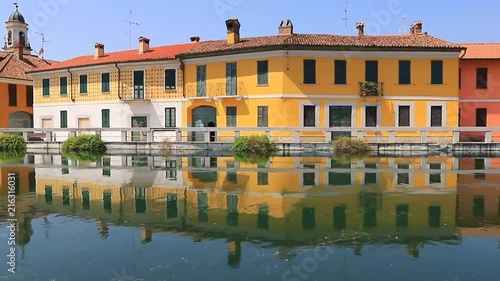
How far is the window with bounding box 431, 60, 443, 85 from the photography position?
29047 mm

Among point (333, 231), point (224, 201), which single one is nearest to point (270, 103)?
point (224, 201)

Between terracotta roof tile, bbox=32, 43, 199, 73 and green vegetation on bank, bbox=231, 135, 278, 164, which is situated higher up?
terracotta roof tile, bbox=32, 43, 199, 73

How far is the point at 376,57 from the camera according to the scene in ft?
95.4

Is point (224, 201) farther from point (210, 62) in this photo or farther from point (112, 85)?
point (112, 85)

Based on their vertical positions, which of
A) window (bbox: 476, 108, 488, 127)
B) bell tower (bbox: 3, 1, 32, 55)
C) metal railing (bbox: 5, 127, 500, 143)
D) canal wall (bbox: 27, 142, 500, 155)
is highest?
bell tower (bbox: 3, 1, 32, 55)

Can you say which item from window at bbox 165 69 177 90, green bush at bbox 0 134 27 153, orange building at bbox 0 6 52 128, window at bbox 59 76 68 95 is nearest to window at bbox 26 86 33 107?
orange building at bbox 0 6 52 128

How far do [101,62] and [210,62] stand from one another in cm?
969

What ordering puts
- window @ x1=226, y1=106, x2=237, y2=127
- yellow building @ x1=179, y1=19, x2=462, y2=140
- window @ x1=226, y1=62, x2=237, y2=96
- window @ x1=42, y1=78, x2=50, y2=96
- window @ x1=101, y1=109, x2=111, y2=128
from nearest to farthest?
yellow building @ x1=179, y1=19, x2=462, y2=140
window @ x1=226, y1=62, x2=237, y2=96
window @ x1=226, y1=106, x2=237, y2=127
window @ x1=101, y1=109, x2=111, y2=128
window @ x1=42, y1=78, x2=50, y2=96

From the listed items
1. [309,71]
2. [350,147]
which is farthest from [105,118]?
[350,147]

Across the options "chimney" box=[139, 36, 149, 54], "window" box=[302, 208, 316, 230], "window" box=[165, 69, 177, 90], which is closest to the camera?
"window" box=[302, 208, 316, 230]

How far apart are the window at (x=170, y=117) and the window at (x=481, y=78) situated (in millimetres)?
22152

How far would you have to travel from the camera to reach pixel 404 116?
1158 inches

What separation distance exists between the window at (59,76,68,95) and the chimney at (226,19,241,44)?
590 inches

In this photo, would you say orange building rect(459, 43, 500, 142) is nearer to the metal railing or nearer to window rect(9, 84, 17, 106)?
the metal railing
